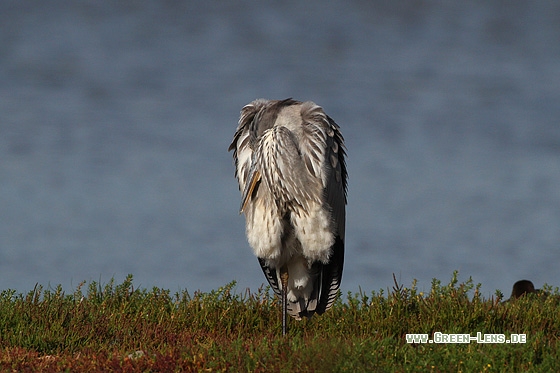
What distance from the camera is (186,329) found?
836cm

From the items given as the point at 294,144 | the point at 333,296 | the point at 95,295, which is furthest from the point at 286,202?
the point at 95,295

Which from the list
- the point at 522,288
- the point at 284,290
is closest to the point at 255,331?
the point at 284,290

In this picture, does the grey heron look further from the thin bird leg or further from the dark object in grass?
the dark object in grass

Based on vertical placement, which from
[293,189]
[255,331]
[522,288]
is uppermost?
[293,189]

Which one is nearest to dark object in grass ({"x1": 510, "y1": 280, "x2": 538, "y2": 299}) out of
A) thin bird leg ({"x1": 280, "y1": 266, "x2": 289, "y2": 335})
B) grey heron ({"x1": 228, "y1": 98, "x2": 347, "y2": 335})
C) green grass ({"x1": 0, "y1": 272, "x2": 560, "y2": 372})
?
green grass ({"x1": 0, "y1": 272, "x2": 560, "y2": 372})

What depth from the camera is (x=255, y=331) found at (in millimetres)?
8547

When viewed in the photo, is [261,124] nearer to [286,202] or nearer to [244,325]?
[286,202]

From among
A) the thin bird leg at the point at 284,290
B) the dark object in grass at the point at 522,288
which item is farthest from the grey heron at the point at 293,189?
the dark object in grass at the point at 522,288

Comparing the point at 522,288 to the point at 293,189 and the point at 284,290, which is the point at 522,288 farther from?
the point at 293,189

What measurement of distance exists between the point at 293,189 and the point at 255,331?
6.60ft

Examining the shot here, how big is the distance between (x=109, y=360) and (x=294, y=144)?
10.0 feet

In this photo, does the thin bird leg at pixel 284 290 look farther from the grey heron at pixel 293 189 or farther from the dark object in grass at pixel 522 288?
the dark object in grass at pixel 522 288

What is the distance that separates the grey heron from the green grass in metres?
0.66

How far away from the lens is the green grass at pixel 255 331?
19.4 ft
